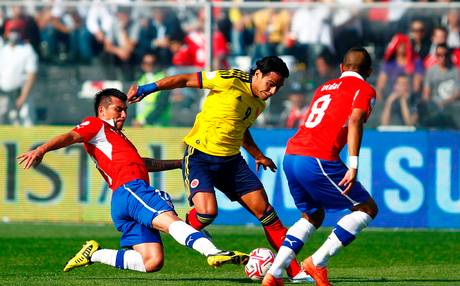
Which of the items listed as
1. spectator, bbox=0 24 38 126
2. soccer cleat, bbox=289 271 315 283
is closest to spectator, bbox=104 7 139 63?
spectator, bbox=0 24 38 126

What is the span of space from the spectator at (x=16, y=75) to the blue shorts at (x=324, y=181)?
27.4ft

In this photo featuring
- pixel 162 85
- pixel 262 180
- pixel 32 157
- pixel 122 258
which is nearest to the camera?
pixel 32 157

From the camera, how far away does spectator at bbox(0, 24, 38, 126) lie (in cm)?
1712

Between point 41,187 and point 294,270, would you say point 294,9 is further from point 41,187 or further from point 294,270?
point 294,270

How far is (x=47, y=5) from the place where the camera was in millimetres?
17219

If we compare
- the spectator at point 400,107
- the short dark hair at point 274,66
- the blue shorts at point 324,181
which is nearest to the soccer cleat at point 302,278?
the blue shorts at point 324,181

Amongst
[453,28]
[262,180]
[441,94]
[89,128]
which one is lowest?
[262,180]

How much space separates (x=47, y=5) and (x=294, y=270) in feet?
27.3

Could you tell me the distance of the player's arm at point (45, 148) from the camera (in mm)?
8852

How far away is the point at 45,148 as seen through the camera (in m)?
8.99

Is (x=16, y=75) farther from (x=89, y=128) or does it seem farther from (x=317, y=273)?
(x=317, y=273)

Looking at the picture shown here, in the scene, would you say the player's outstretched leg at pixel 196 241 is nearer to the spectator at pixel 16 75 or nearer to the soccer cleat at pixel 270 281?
the soccer cleat at pixel 270 281

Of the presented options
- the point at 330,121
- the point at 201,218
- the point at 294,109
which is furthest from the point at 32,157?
the point at 294,109

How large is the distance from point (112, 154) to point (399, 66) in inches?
310
